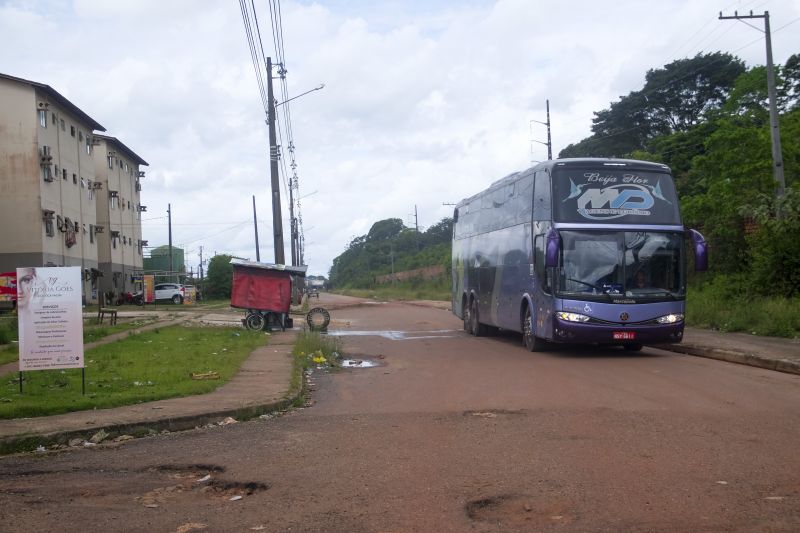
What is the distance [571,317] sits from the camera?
50.1 ft

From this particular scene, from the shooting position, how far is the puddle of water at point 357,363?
16059 mm

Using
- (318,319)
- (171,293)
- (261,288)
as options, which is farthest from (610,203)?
(171,293)

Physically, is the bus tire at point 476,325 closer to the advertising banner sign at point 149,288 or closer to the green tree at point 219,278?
the advertising banner sign at point 149,288

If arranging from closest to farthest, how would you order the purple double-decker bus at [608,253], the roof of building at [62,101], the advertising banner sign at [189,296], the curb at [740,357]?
1. the curb at [740,357]
2. the purple double-decker bus at [608,253]
3. the roof of building at [62,101]
4. the advertising banner sign at [189,296]

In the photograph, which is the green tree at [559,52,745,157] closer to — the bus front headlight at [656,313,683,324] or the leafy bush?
the leafy bush

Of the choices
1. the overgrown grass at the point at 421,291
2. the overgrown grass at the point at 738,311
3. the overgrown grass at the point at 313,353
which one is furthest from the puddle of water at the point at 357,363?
the overgrown grass at the point at 421,291

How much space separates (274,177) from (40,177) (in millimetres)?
21339

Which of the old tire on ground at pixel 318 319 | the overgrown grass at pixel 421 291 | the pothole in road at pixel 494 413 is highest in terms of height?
the overgrown grass at pixel 421 291

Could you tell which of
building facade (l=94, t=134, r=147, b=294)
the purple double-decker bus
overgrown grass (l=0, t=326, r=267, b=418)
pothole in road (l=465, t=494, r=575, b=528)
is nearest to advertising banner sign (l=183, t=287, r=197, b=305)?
building facade (l=94, t=134, r=147, b=294)

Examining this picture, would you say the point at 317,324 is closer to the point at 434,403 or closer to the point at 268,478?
the point at 434,403

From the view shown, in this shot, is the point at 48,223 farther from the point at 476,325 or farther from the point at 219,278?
the point at 476,325

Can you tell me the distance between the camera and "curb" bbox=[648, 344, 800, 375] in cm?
1324

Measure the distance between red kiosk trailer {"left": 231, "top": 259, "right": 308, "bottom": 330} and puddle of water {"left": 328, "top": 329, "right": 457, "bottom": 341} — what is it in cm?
206

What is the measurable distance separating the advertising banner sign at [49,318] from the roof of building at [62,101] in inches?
1480
